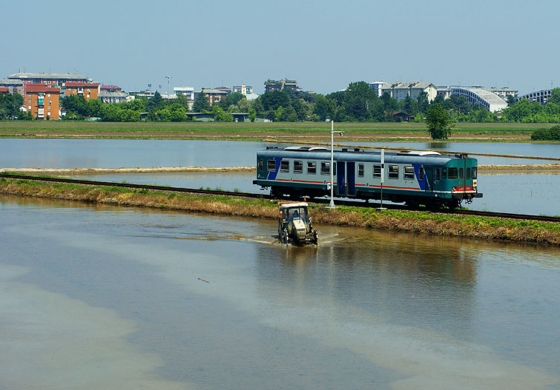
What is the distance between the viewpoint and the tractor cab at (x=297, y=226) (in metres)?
40.6

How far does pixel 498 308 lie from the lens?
2950 centimetres

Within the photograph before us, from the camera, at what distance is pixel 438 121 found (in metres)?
162

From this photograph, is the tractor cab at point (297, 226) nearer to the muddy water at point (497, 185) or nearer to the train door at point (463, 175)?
the train door at point (463, 175)

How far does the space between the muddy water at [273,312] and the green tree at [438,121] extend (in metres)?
120

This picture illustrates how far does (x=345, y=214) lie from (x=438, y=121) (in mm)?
118487

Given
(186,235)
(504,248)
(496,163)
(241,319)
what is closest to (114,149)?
(496,163)

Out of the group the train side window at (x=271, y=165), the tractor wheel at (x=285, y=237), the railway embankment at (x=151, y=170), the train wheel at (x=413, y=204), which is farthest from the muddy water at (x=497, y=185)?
the tractor wheel at (x=285, y=237)

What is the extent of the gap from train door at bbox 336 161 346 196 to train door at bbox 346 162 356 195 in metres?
0.30

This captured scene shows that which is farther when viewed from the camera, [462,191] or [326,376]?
[462,191]

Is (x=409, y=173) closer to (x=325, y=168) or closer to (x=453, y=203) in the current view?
(x=453, y=203)

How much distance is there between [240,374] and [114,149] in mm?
113391

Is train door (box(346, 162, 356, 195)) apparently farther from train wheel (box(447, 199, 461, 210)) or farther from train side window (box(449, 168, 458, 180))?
train side window (box(449, 168, 458, 180))

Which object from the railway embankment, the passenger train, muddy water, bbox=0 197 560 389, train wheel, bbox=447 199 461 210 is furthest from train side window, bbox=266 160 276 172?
the railway embankment

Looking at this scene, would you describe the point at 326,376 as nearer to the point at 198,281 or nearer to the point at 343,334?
the point at 343,334
